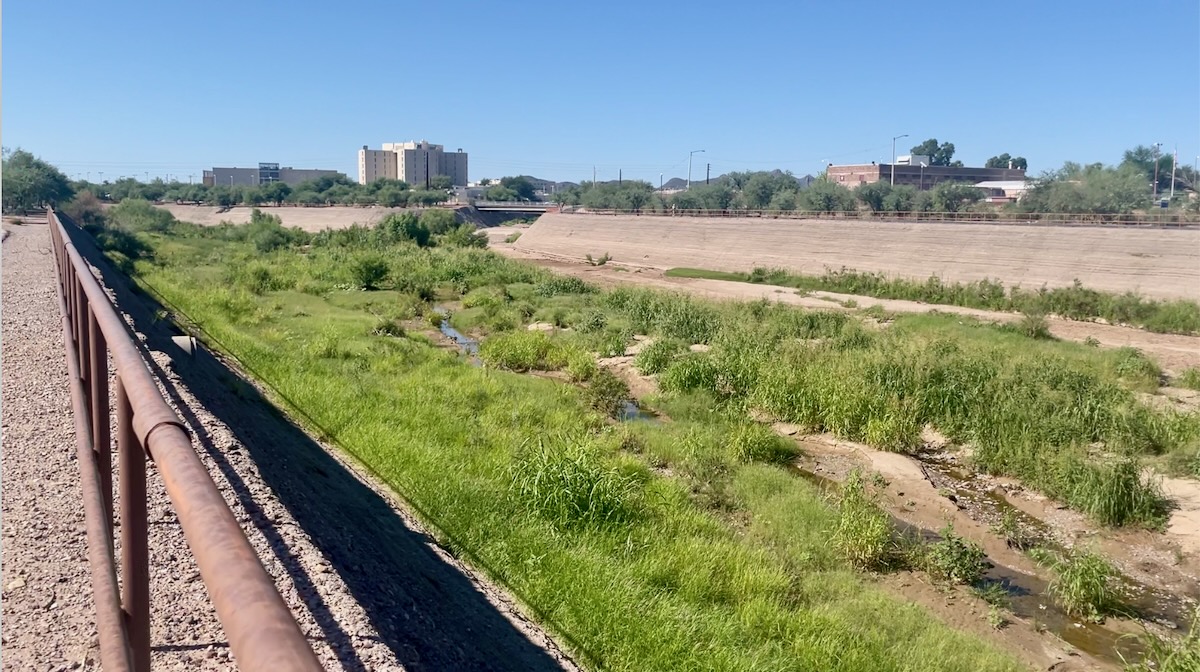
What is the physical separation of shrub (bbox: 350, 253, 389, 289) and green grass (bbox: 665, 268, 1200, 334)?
20663mm

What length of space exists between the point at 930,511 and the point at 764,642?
5923 millimetres

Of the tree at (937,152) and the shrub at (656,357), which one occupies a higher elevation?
the tree at (937,152)

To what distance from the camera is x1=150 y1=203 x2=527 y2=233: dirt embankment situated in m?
90.1

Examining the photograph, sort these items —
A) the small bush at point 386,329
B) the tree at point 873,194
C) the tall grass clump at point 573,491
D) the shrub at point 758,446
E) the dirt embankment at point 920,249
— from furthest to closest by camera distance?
the tree at point 873,194 → the dirt embankment at point 920,249 → the small bush at point 386,329 → the shrub at point 758,446 → the tall grass clump at point 573,491

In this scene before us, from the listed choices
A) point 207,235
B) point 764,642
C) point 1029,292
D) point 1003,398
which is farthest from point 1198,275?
point 207,235

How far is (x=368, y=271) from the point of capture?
3762 cm

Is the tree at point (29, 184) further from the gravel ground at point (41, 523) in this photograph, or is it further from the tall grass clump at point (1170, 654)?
the tall grass clump at point (1170, 654)

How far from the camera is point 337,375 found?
16172 millimetres

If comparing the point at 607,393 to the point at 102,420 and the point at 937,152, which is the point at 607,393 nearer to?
the point at 102,420

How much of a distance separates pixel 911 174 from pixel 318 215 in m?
75.7

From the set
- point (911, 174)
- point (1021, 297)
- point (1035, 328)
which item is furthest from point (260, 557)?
point (911, 174)

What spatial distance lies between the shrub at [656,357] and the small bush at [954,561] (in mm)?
10427

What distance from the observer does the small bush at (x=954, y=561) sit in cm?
1002

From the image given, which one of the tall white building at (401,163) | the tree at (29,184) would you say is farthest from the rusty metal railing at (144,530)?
the tall white building at (401,163)
